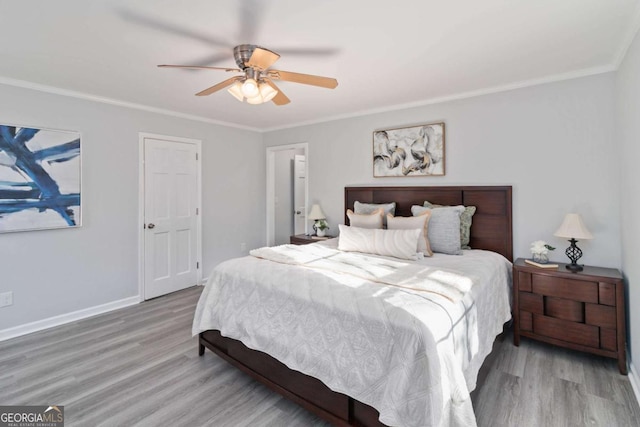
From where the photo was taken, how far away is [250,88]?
7.21 feet

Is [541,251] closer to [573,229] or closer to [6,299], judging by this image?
[573,229]

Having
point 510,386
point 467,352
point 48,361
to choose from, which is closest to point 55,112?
point 48,361

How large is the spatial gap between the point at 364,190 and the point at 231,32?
2523 millimetres

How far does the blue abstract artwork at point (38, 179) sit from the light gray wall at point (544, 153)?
11.6ft

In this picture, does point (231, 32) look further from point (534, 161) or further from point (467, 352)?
point (534, 161)

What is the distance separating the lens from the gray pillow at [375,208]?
144 inches

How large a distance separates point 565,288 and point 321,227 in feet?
8.91

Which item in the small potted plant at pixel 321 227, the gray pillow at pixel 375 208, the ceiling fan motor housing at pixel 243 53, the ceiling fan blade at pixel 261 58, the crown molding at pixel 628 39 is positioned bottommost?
the small potted plant at pixel 321 227

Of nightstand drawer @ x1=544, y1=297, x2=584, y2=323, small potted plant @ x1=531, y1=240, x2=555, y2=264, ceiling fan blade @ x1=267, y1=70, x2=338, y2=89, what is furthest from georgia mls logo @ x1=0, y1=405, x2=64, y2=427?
small potted plant @ x1=531, y1=240, x2=555, y2=264

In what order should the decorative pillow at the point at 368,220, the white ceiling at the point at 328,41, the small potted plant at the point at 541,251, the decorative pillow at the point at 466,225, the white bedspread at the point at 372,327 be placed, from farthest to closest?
the decorative pillow at the point at 368,220 → the decorative pillow at the point at 466,225 → the small potted plant at the point at 541,251 → the white ceiling at the point at 328,41 → the white bedspread at the point at 372,327

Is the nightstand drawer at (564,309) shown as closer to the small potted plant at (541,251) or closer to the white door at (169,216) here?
the small potted plant at (541,251)

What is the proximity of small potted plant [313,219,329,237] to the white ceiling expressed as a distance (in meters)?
1.79

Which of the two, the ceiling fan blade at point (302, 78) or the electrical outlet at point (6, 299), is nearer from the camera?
the ceiling fan blade at point (302, 78)

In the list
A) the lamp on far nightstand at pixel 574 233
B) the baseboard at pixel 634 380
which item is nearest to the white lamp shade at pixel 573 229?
the lamp on far nightstand at pixel 574 233
